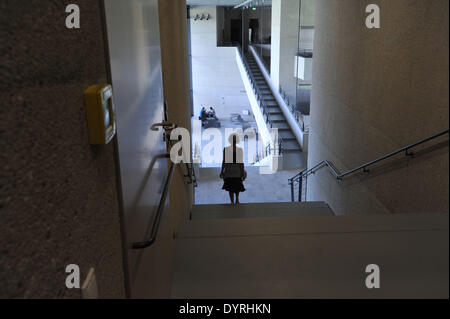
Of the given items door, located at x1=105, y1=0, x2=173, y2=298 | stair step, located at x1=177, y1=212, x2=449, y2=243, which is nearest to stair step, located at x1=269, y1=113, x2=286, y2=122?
stair step, located at x1=177, y1=212, x2=449, y2=243

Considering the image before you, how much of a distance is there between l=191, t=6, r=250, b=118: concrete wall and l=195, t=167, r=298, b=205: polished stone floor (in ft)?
34.0

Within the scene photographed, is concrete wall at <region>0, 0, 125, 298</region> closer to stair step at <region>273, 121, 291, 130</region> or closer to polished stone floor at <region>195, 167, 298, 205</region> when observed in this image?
polished stone floor at <region>195, 167, 298, 205</region>

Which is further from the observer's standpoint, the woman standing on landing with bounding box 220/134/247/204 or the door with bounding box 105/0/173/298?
the woman standing on landing with bounding box 220/134/247/204

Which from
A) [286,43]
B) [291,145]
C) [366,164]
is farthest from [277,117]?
[366,164]

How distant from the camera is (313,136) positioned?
6.31 m

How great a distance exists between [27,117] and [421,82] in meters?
1.03

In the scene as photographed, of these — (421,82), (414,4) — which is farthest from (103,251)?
(414,4)

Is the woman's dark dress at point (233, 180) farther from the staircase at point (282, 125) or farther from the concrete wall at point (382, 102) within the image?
the staircase at point (282, 125)

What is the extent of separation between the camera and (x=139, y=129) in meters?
1.62

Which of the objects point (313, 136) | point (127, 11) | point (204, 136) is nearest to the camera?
point (127, 11)

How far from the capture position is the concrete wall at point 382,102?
3.66 ft

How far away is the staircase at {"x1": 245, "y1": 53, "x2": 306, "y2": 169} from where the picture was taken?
10007 mm

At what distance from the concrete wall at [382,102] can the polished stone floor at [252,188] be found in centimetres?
166
